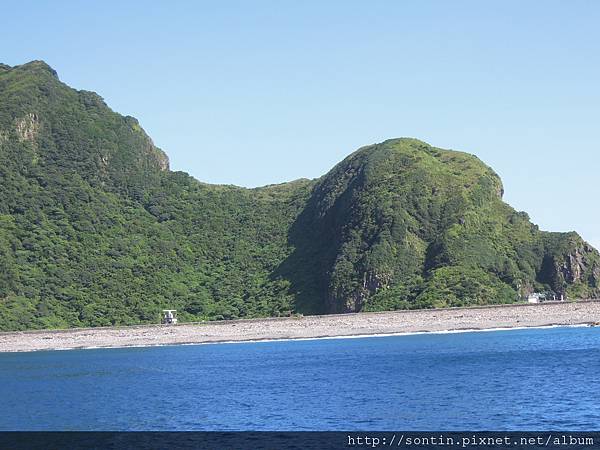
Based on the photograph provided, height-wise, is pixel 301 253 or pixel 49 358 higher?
pixel 301 253

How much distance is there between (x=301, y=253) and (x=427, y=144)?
1380 inches

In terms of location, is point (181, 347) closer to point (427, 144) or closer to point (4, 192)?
point (4, 192)

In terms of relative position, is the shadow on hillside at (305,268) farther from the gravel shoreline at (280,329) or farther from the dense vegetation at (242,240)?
the gravel shoreline at (280,329)

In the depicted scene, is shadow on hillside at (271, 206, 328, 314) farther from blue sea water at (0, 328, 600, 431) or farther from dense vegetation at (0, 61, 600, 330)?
blue sea water at (0, 328, 600, 431)

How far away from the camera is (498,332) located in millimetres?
104062

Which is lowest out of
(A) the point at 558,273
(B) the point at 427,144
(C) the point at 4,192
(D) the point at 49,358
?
(D) the point at 49,358

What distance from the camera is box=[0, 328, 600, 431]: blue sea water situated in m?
35.3

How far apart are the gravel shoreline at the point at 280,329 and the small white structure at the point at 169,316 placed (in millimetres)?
13551

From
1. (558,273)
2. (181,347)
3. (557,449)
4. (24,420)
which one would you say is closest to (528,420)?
(557,449)

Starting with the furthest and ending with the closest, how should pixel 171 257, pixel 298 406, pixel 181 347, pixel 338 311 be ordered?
pixel 171 257, pixel 338 311, pixel 181 347, pixel 298 406

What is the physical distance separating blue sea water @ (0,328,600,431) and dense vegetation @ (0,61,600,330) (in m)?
56.1

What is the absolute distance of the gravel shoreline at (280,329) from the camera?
105 m

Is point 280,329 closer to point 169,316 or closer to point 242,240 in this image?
point 169,316

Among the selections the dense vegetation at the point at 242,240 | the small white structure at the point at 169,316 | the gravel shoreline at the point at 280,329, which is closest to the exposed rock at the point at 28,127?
the dense vegetation at the point at 242,240
